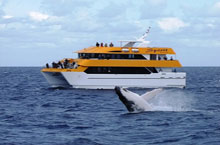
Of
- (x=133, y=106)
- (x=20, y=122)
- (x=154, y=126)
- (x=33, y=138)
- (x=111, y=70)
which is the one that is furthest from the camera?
(x=111, y=70)

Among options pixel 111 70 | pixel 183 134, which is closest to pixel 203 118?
pixel 183 134

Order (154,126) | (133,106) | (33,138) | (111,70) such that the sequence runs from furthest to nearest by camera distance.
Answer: (111,70), (133,106), (154,126), (33,138)

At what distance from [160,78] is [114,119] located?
21615 millimetres

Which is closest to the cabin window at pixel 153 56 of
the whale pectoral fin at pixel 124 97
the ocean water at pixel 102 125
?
the ocean water at pixel 102 125

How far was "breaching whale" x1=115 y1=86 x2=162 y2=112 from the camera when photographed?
22.2 metres

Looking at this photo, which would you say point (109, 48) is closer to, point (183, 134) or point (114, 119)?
point (114, 119)

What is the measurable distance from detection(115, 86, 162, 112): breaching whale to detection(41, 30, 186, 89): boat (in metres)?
17.6

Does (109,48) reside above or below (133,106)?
above

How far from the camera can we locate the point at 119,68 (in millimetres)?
41812

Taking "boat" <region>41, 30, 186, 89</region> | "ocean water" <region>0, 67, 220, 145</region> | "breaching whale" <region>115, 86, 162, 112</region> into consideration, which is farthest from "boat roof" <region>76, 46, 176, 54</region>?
"breaching whale" <region>115, 86, 162, 112</region>

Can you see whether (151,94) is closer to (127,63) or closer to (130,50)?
(127,63)

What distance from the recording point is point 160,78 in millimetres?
42906

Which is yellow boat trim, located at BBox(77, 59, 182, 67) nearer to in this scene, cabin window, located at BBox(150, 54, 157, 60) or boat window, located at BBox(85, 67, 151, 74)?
boat window, located at BBox(85, 67, 151, 74)

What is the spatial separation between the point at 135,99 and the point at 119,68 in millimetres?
19237
